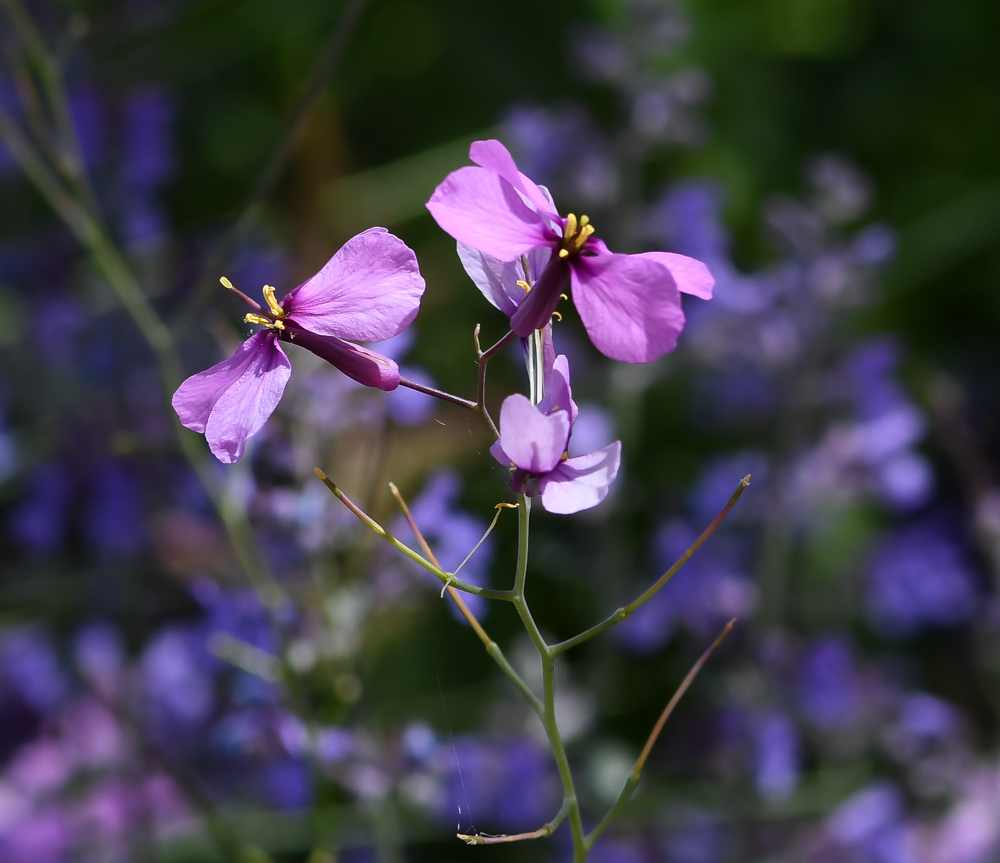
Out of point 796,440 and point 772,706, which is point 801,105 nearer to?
point 796,440

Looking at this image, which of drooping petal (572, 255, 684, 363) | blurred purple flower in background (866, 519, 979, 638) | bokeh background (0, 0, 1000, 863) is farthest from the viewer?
blurred purple flower in background (866, 519, 979, 638)

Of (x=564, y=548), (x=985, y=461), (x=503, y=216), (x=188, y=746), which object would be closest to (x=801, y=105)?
(x=985, y=461)

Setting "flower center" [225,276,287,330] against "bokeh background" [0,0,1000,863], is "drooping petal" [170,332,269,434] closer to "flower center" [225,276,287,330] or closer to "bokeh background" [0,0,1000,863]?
"flower center" [225,276,287,330]

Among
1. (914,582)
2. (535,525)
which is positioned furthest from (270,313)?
(914,582)

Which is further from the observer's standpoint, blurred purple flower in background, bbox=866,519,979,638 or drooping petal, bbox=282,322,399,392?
blurred purple flower in background, bbox=866,519,979,638

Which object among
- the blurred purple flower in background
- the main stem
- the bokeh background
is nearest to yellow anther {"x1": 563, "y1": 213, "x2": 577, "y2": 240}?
the main stem

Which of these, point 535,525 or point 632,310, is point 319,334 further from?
point 535,525

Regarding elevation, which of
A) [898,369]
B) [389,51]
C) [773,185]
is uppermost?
[389,51]

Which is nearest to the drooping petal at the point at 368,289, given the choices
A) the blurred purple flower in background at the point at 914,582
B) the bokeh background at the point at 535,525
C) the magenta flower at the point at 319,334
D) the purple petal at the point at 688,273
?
the magenta flower at the point at 319,334
